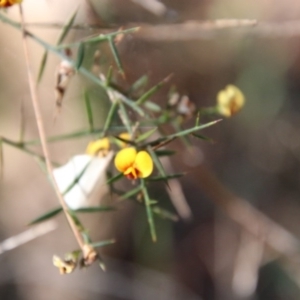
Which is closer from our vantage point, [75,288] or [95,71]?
[95,71]

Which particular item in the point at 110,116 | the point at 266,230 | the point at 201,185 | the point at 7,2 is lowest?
the point at 266,230

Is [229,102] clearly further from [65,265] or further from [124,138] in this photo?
[65,265]

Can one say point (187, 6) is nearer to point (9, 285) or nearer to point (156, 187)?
point (156, 187)

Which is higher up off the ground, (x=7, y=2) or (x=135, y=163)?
(x=7, y=2)

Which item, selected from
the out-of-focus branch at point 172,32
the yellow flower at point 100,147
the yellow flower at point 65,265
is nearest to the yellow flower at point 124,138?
the yellow flower at point 100,147

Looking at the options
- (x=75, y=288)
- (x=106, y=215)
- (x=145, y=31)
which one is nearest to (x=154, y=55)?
(x=145, y=31)

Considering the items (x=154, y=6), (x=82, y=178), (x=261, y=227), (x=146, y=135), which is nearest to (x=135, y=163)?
(x=146, y=135)

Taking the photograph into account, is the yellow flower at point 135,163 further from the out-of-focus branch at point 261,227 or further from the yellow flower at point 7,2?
the out-of-focus branch at point 261,227
